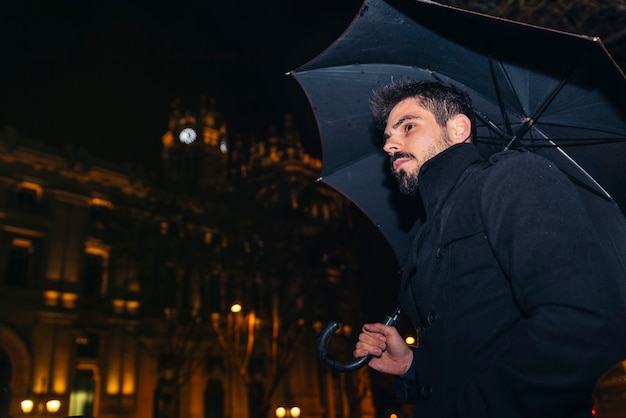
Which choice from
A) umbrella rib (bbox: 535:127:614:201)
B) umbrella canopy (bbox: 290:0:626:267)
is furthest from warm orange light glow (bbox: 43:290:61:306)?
umbrella rib (bbox: 535:127:614:201)

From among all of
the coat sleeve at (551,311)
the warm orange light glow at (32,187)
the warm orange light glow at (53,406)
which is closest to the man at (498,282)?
the coat sleeve at (551,311)

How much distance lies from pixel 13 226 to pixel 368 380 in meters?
20.2

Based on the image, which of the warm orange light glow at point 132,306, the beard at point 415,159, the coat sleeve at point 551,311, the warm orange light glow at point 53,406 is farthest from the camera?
the warm orange light glow at point 132,306

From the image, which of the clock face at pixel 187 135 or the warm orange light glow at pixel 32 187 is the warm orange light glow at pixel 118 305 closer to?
the warm orange light glow at pixel 32 187

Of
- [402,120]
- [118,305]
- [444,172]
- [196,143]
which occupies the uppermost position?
[196,143]

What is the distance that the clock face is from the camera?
132ft

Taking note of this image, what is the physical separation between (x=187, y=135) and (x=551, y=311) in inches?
1616

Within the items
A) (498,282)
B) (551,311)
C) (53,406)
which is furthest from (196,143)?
(551,311)

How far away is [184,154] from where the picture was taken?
39.5 meters

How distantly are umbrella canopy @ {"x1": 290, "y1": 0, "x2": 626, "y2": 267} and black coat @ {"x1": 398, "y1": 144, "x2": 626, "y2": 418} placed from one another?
3.48ft

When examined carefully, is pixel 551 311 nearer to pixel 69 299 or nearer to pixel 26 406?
pixel 26 406

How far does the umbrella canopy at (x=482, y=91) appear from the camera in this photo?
2.83m

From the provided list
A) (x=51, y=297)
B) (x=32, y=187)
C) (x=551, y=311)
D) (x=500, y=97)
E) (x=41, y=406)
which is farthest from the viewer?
(x=32, y=187)

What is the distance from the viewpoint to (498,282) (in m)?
1.75
